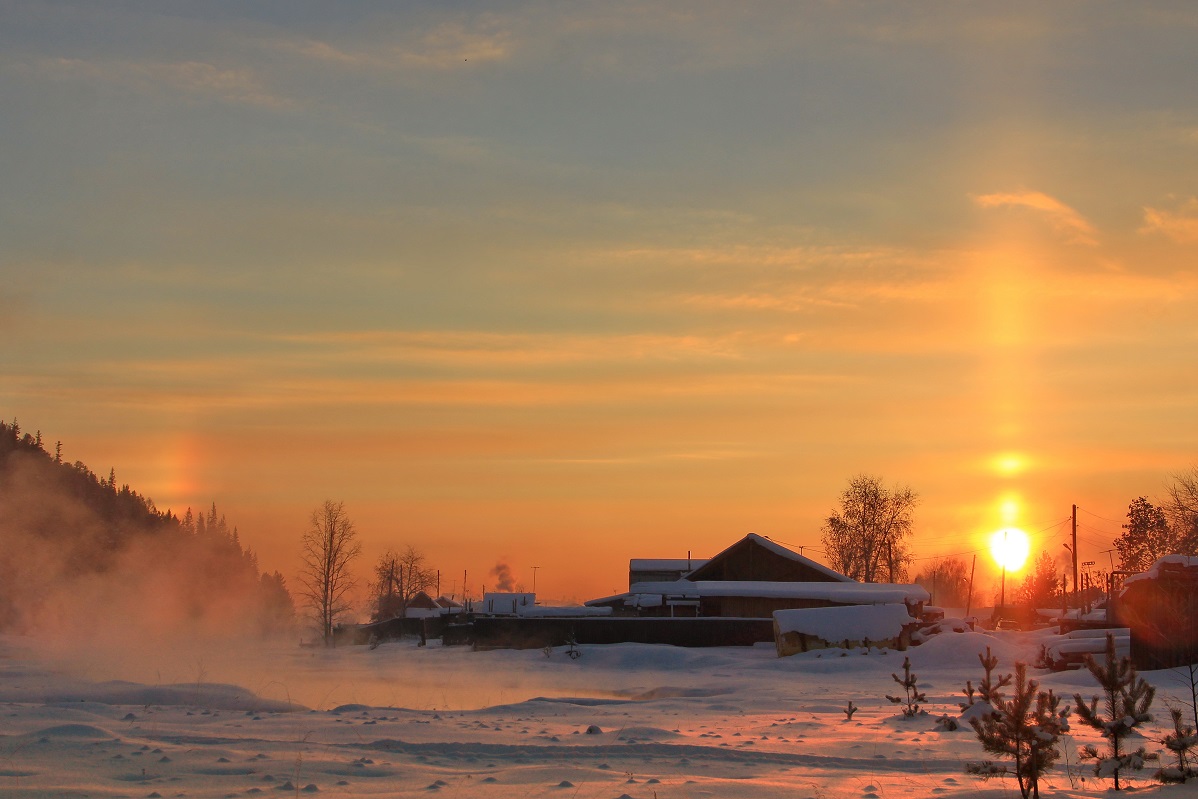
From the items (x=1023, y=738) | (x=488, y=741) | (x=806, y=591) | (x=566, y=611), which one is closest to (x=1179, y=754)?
(x=1023, y=738)

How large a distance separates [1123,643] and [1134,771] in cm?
2394

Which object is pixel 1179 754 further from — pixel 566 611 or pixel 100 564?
pixel 100 564

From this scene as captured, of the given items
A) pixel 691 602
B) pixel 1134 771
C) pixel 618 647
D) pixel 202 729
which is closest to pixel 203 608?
pixel 691 602

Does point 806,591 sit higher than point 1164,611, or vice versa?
point 1164,611

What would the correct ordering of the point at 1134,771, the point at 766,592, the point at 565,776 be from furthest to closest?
the point at 766,592, the point at 1134,771, the point at 565,776

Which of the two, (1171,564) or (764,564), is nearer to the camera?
(1171,564)

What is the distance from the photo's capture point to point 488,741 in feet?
47.6

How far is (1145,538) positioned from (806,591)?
54.4 m

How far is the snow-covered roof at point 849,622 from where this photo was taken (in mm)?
39469

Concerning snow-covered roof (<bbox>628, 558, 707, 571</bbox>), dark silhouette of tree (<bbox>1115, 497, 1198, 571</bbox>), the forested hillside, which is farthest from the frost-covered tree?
the forested hillside

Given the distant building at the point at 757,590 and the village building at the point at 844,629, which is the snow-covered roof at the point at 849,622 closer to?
the village building at the point at 844,629

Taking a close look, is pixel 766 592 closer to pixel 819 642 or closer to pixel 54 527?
pixel 819 642

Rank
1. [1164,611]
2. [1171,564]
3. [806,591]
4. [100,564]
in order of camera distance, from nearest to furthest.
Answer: [1164,611]
[1171,564]
[806,591]
[100,564]

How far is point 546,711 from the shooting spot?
20.1 m
